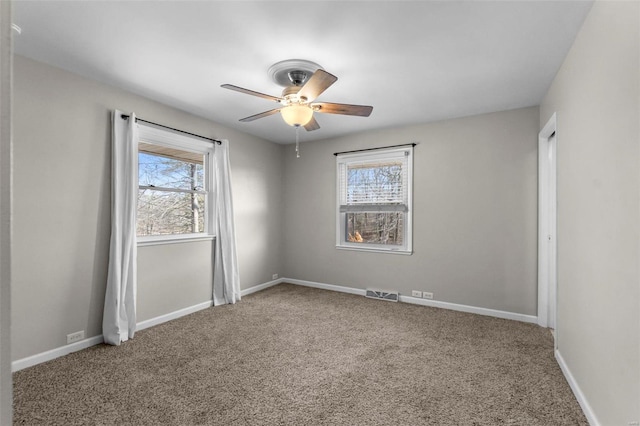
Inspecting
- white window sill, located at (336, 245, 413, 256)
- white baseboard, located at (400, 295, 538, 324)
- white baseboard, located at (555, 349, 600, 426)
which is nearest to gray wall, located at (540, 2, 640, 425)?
white baseboard, located at (555, 349, 600, 426)

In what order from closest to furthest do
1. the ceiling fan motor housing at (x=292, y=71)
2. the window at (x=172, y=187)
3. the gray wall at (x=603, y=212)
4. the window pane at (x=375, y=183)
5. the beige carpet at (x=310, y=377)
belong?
the gray wall at (x=603, y=212) → the beige carpet at (x=310, y=377) → the ceiling fan motor housing at (x=292, y=71) → the window at (x=172, y=187) → the window pane at (x=375, y=183)

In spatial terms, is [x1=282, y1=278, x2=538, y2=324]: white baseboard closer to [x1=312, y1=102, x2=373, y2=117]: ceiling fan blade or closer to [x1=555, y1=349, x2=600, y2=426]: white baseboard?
[x1=555, y1=349, x2=600, y2=426]: white baseboard

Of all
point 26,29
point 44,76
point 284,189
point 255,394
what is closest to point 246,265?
point 284,189

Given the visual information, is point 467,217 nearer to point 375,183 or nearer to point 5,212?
point 375,183

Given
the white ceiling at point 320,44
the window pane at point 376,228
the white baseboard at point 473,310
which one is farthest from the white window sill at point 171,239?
the white baseboard at point 473,310

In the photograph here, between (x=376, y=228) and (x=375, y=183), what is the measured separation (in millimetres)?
674

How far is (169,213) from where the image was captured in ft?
12.7

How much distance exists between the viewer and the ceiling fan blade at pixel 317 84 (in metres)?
2.18

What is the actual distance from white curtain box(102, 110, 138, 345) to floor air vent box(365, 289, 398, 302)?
9.78 ft

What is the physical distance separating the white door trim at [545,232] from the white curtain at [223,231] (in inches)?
146

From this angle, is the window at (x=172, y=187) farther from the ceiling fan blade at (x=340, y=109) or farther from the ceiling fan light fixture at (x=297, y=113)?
the ceiling fan blade at (x=340, y=109)

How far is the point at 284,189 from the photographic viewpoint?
560 cm

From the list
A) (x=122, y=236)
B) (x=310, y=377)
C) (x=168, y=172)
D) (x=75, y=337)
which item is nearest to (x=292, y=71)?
(x=168, y=172)

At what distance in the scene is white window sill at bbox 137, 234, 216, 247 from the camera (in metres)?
3.49
